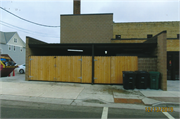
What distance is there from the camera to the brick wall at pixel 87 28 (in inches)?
628

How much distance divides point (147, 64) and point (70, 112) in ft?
21.3

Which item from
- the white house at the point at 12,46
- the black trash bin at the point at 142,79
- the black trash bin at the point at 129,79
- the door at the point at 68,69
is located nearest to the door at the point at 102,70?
the door at the point at 68,69

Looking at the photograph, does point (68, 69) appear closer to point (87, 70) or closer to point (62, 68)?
point (62, 68)

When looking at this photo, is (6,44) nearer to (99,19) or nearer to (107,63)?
(99,19)

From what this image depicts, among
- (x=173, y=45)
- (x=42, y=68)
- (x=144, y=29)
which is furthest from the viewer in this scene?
(x=144, y=29)

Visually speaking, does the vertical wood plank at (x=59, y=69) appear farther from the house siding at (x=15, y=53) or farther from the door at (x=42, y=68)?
the house siding at (x=15, y=53)

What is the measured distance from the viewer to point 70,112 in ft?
14.9

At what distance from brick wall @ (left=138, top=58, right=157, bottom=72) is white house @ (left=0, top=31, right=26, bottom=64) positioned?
27.4 metres

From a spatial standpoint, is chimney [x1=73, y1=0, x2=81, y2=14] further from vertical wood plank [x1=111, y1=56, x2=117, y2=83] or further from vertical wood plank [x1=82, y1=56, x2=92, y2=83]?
vertical wood plank [x1=111, y1=56, x2=117, y2=83]

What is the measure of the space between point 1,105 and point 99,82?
591 centimetres

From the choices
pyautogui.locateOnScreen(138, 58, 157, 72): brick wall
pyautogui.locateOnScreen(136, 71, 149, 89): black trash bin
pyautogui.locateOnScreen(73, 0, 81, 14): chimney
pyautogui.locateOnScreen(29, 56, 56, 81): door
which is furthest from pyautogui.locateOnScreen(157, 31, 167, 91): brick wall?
pyautogui.locateOnScreen(73, 0, 81, 14): chimney

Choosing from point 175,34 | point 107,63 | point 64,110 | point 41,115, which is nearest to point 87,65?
point 107,63

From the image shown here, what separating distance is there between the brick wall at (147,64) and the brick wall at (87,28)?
289 inches

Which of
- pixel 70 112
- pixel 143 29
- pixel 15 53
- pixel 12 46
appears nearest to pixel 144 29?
pixel 143 29
